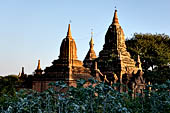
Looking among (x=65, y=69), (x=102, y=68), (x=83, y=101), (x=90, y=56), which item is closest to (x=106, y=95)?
(x=83, y=101)

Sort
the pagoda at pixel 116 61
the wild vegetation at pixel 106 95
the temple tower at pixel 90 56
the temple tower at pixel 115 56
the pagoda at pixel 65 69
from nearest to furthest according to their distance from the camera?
the wild vegetation at pixel 106 95 < the pagoda at pixel 65 69 < the pagoda at pixel 116 61 < the temple tower at pixel 115 56 < the temple tower at pixel 90 56

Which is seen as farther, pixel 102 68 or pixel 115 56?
pixel 115 56

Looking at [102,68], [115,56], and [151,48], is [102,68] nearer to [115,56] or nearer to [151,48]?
[115,56]

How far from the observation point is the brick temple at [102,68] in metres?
22.0

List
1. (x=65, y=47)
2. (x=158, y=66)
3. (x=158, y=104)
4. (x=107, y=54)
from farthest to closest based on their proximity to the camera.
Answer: (x=158, y=66), (x=107, y=54), (x=65, y=47), (x=158, y=104)

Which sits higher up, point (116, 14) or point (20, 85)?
point (116, 14)

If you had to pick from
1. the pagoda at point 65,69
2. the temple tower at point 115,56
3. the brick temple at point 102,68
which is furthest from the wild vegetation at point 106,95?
the temple tower at point 115,56

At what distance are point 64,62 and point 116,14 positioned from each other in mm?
13570

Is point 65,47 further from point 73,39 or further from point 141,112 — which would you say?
point 141,112

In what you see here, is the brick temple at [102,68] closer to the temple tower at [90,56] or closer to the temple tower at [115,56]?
the temple tower at [115,56]

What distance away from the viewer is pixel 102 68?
92.9 ft

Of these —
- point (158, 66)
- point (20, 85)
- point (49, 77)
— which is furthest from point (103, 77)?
point (158, 66)

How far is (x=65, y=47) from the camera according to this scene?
77.9 ft

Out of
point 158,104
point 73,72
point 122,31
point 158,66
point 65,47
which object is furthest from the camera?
point 158,66
